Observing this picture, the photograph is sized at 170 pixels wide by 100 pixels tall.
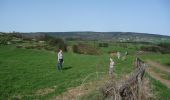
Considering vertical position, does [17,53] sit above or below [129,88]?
below

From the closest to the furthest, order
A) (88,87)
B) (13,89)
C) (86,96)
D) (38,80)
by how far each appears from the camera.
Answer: (86,96), (88,87), (13,89), (38,80)

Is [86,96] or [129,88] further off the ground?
[129,88]

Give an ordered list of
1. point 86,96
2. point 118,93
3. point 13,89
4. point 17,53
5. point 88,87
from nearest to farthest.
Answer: point 118,93, point 86,96, point 88,87, point 13,89, point 17,53

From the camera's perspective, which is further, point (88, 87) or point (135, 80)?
point (88, 87)

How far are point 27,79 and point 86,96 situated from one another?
30.8 ft

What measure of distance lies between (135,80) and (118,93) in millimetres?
638

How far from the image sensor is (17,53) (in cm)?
5053

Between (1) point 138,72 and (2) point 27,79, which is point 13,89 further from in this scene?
(1) point 138,72

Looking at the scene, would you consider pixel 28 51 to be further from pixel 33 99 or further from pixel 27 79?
pixel 33 99

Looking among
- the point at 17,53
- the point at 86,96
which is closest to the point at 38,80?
the point at 86,96

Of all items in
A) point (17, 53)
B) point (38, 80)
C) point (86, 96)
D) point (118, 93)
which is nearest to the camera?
point (118, 93)

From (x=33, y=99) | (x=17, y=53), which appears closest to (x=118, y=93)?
(x=33, y=99)

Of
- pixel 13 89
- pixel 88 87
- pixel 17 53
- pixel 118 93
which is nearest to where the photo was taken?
pixel 118 93

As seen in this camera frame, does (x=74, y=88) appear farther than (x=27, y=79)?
No
